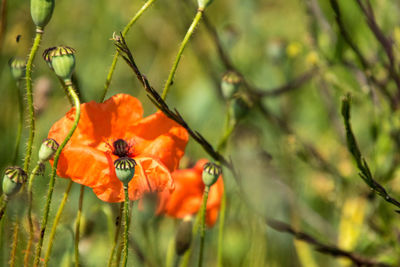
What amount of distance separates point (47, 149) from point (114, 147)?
0.32 feet

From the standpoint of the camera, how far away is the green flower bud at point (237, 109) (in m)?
0.70

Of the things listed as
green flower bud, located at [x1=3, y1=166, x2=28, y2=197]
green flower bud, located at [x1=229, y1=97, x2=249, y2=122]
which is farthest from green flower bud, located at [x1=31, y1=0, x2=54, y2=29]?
green flower bud, located at [x1=229, y1=97, x2=249, y2=122]

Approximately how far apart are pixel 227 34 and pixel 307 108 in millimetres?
655

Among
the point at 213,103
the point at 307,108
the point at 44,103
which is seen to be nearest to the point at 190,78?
the point at 213,103

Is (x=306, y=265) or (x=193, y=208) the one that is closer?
(x=193, y=208)

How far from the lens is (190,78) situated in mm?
1875

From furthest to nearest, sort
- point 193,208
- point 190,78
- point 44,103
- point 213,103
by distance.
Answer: point 190,78 < point 213,103 < point 44,103 < point 193,208

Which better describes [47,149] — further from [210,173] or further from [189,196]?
[189,196]

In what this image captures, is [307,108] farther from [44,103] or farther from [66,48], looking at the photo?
[66,48]

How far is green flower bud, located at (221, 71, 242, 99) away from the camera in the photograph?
2.19 feet

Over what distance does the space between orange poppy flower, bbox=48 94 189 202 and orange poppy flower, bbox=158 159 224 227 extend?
0.16 metres

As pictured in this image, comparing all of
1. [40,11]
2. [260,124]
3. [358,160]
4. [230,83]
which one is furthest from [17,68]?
[260,124]

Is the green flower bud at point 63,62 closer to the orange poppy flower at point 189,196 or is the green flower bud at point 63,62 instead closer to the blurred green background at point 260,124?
the blurred green background at point 260,124

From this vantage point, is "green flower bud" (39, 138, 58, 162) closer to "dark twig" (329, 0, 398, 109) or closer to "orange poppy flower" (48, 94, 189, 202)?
"orange poppy flower" (48, 94, 189, 202)
